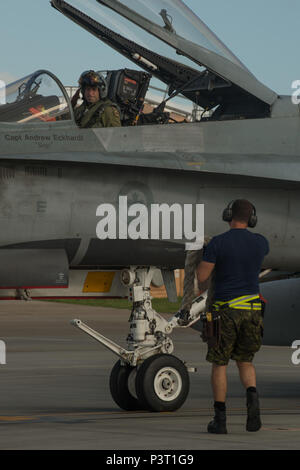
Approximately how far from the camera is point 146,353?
1082cm

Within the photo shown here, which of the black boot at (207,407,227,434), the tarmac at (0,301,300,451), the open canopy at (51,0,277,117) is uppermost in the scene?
the open canopy at (51,0,277,117)

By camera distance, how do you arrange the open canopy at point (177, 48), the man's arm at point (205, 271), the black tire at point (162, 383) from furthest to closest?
the open canopy at point (177, 48) < the black tire at point (162, 383) < the man's arm at point (205, 271)

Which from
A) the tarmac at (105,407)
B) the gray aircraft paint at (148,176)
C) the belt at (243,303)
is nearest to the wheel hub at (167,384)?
the tarmac at (105,407)

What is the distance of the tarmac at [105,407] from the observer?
8172mm


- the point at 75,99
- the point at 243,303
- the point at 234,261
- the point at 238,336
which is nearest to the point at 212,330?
the point at 238,336

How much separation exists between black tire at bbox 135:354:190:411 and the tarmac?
15cm

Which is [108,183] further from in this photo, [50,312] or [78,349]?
[50,312]

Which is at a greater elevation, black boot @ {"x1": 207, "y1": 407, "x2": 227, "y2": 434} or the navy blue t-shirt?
the navy blue t-shirt

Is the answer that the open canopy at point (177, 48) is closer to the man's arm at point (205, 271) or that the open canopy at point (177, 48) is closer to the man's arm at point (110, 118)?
the man's arm at point (110, 118)

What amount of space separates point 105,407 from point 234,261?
353 cm

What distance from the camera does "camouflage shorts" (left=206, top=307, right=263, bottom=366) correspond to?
8766mm

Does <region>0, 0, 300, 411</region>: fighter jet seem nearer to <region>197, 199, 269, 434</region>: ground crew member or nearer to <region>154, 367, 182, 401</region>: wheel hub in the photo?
Answer: <region>154, 367, 182, 401</region>: wheel hub

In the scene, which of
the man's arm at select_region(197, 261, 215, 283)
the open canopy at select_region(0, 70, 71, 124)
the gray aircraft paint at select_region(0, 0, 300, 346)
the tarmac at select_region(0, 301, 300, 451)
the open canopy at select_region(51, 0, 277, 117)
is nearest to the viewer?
the tarmac at select_region(0, 301, 300, 451)

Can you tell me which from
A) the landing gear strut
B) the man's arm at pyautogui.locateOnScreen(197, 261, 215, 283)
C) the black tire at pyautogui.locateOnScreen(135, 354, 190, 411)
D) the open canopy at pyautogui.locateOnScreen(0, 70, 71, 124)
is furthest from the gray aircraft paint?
the man's arm at pyautogui.locateOnScreen(197, 261, 215, 283)
